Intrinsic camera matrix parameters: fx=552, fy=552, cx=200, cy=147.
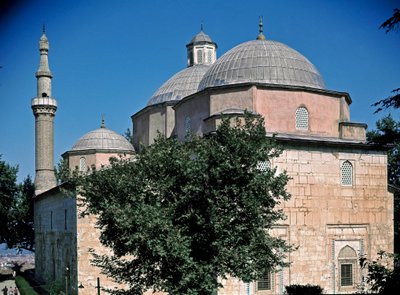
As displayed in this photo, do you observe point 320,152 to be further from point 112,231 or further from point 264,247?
point 112,231

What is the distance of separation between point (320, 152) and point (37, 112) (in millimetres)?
16809

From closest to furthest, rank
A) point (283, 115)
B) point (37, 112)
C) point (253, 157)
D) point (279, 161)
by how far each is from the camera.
Answer: point (253, 157)
point (279, 161)
point (283, 115)
point (37, 112)

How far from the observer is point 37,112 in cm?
2805

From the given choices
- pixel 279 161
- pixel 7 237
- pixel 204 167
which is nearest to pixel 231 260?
pixel 204 167

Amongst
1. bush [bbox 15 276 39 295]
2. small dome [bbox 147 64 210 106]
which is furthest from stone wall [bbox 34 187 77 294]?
small dome [bbox 147 64 210 106]

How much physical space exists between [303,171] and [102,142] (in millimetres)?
10841

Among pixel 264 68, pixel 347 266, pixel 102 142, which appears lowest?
pixel 347 266

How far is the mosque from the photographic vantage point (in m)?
15.7

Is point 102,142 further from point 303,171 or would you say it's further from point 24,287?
point 303,171

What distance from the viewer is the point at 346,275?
53.2 ft

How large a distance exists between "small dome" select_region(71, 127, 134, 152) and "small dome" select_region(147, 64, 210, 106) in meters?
2.13

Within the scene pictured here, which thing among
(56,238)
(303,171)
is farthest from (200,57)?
(303,171)

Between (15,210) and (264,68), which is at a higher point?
(264,68)

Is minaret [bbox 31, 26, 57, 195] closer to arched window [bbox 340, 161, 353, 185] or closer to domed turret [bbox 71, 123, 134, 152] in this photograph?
domed turret [bbox 71, 123, 134, 152]
